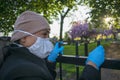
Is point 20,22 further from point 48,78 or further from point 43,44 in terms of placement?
point 48,78

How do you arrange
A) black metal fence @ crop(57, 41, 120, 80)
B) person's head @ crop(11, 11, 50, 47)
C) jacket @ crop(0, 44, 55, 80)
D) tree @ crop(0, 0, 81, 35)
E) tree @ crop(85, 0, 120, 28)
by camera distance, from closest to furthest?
jacket @ crop(0, 44, 55, 80), person's head @ crop(11, 11, 50, 47), black metal fence @ crop(57, 41, 120, 80), tree @ crop(0, 0, 81, 35), tree @ crop(85, 0, 120, 28)

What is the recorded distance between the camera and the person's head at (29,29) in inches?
94.9

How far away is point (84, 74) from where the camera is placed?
237 cm

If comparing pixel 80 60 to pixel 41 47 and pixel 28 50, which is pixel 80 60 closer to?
pixel 41 47

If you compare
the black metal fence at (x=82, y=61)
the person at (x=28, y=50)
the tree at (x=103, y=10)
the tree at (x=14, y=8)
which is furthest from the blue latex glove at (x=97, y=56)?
the tree at (x=103, y=10)

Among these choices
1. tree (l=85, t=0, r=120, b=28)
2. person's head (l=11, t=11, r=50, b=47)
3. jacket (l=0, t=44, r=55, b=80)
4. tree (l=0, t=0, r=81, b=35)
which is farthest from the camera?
tree (l=85, t=0, r=120, b=28)

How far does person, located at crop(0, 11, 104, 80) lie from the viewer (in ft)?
6.89

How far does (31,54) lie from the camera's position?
228 centimetres

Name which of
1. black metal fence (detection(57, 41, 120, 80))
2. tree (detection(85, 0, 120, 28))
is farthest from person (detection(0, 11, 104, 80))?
tree (detection(85, 0, 120, 28))

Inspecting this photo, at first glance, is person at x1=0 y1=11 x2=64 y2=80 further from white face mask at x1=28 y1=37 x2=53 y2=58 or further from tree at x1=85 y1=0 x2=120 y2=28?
tree at x1=85 y1=0 x2=120 y2=28

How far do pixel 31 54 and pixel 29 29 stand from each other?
0.22 m

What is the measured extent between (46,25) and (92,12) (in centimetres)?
1997

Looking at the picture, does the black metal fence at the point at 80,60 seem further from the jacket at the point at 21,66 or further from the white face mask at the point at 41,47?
the jacket at the point at 21,66

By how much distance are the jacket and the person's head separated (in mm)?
142
